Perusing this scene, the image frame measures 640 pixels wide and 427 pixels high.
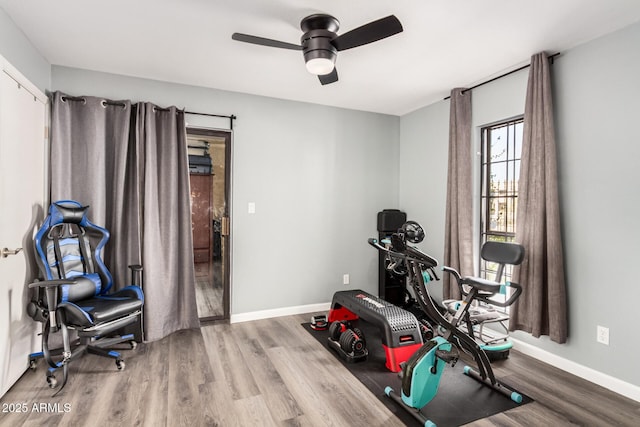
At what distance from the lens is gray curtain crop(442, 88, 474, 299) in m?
3.52

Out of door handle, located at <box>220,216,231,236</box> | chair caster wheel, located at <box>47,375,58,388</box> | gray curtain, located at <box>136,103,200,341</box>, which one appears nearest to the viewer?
chair caster wheel, located at <box>47,375,58,388</box>

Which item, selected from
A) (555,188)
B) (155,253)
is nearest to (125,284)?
(155,253)

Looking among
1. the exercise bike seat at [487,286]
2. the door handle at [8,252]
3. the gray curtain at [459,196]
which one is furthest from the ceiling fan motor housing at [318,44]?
the door handle at [8,252]

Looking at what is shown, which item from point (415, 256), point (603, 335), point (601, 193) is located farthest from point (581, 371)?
point (415, 256)

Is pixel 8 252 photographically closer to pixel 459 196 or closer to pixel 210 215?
pixel 210 215

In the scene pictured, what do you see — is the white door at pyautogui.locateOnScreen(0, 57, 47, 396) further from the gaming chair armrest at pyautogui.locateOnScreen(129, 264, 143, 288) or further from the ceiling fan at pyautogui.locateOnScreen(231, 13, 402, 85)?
the ceiling fan at pyautogui.locateOnScreen(231, 13, 402, 85)

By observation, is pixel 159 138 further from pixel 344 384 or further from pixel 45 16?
pixel 344 384

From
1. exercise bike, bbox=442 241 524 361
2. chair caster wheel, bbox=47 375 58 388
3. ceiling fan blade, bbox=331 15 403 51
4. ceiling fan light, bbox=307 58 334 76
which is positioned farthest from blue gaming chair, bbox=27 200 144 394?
exercise bike, bbox=442 241 524 361

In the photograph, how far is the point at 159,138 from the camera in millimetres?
3377

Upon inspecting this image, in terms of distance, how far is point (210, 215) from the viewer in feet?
15.2

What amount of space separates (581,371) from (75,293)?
4.02 meters

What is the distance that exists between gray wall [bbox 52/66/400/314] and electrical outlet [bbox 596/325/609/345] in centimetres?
247

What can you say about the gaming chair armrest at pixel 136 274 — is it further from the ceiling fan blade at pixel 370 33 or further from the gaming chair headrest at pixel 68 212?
the ceiling fan blade at pixel 370 33

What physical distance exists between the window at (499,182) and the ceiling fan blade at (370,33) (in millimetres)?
1883
